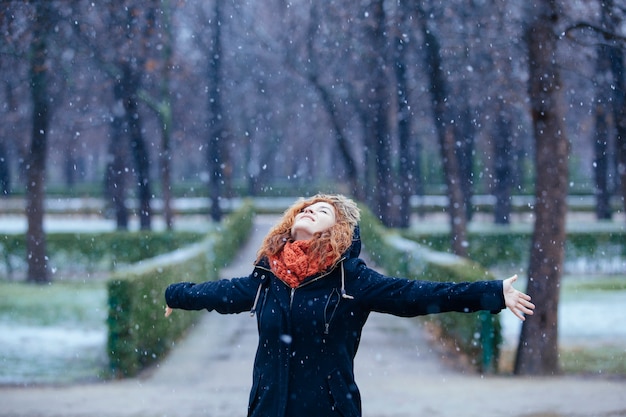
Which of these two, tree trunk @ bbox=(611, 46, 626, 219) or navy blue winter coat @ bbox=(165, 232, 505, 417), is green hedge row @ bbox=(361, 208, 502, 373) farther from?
navy blue winter coat @ bbox=(165, 232, 505, 417)

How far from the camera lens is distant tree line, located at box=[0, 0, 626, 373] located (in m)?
10.2

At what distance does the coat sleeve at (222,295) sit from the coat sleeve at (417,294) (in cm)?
46

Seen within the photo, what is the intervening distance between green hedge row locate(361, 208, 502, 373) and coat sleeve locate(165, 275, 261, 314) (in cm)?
639

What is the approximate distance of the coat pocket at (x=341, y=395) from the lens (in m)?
3.63

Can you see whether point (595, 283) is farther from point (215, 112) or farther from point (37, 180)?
point (215, 112)

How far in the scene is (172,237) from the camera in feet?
75.1

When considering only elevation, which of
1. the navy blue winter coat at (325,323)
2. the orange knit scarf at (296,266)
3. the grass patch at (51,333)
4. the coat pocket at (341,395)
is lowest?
the grass patch at (51,333)

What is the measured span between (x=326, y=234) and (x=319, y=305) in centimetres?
32

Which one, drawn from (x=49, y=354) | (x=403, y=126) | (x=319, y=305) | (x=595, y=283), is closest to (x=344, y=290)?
(x=319, y=305)

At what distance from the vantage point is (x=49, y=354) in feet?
39.4

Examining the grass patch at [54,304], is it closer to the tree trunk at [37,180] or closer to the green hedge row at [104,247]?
the tree trunk at [37,180]

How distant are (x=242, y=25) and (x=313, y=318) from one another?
2482cm

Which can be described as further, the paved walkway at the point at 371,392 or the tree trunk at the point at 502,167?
the tree trunk at the point at 502,167

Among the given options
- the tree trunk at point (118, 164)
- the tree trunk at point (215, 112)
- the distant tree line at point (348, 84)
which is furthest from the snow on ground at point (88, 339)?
the tree trunk at point (215, 112)
